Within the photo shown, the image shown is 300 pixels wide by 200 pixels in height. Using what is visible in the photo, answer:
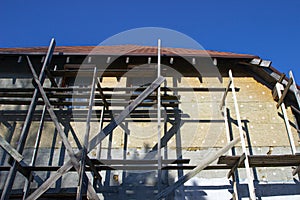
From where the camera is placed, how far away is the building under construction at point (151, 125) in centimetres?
641

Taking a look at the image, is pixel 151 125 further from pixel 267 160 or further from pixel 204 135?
pixel 267 160

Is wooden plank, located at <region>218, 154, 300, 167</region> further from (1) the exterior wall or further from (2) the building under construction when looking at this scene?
(1) the exterior wall

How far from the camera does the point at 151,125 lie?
26.5 ft

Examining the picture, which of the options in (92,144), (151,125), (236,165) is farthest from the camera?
(151,125)

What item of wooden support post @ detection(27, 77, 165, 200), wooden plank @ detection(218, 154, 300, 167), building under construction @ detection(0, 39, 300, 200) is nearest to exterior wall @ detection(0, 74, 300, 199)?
building under construction @ detection(0, 39, 300, 200)

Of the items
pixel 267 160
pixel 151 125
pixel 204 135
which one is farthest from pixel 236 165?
pixel 151 125

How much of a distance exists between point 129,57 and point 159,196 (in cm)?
446

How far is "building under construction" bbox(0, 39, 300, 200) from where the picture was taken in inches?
252

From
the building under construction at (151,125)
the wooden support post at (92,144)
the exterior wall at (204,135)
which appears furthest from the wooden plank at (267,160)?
the wooden support post at (92,144)

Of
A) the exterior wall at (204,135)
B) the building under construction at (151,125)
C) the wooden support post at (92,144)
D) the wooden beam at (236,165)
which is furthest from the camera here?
the exterior wall at (204,135)

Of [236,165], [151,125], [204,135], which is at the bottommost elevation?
[236,165]

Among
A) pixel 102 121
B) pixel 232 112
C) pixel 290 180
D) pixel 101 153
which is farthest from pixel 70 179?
pixel 290 180

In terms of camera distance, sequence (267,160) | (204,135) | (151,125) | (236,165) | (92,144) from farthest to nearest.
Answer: (151,125), (204,135), (236,165), (267,160), (92,144)

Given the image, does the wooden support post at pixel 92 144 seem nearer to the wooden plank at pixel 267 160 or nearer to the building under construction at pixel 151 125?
A: the building under construction at pixel 151 125
